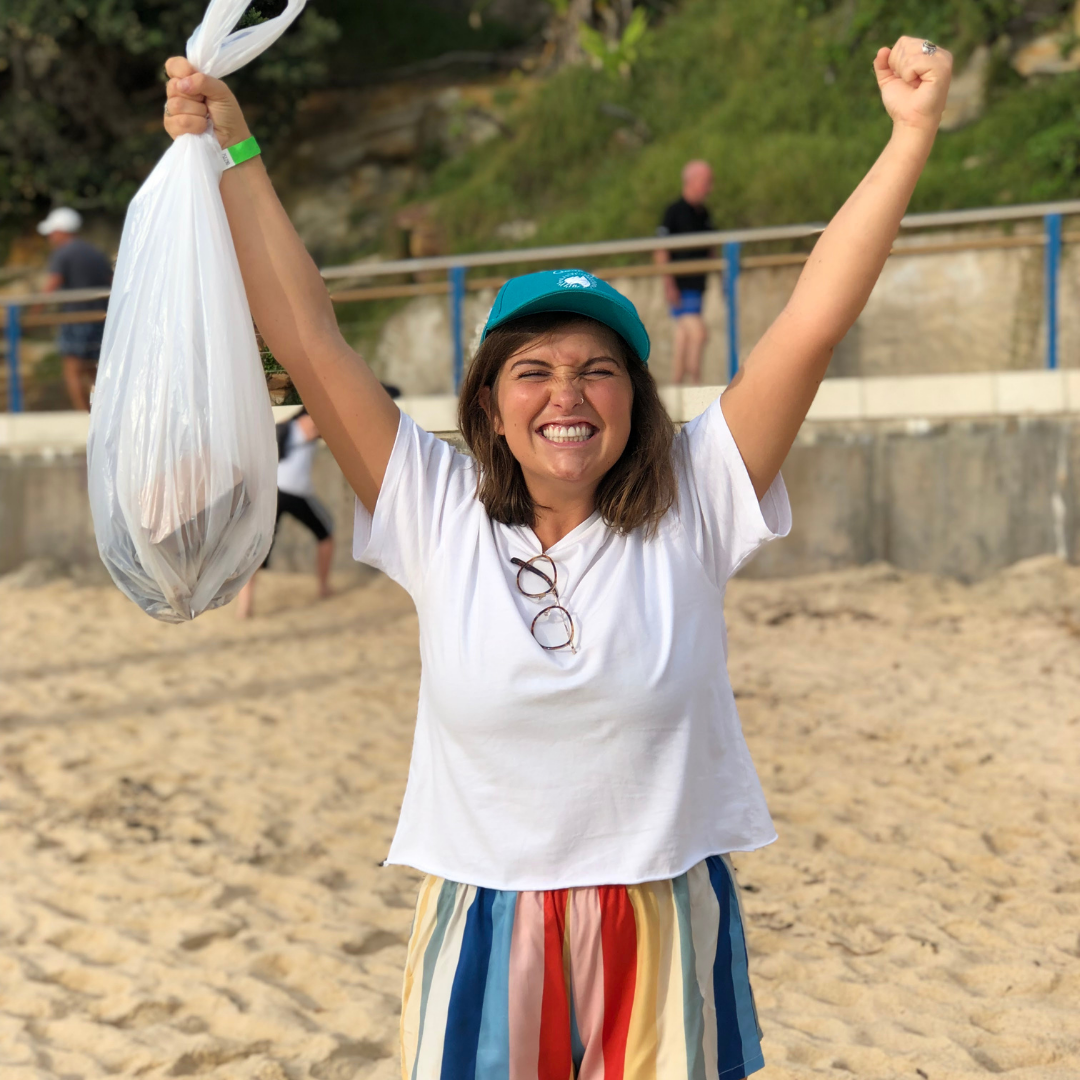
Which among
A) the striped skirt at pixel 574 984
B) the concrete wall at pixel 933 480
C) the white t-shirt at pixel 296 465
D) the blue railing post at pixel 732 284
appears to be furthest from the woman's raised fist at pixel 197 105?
the blue railing post at pixel 732 284

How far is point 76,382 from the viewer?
9531 mm

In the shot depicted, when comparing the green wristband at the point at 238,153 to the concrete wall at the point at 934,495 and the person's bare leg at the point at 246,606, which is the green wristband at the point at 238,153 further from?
the person's bare leg at the point at 246,606

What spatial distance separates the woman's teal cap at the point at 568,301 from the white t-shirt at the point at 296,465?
611 centimetres

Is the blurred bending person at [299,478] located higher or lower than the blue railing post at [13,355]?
lower

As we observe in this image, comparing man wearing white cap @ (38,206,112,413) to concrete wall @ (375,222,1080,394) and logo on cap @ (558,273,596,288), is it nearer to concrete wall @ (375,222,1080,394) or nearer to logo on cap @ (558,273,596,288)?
concrete wall @ (375,222,1080,394)

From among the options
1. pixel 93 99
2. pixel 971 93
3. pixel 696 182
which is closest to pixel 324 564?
pixel 696 182

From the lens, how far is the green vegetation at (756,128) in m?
11.2

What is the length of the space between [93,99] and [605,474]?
1520cm

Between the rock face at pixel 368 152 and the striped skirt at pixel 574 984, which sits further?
the rock face at pixel 368 152

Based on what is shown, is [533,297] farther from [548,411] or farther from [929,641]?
[929,641]

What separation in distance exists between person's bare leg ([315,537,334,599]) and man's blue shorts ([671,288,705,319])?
108 inches

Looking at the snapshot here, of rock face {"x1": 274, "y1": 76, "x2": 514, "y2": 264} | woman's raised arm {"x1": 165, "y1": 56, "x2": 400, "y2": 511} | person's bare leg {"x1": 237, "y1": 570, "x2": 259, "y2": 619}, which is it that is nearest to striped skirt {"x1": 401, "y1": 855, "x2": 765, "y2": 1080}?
woman's raised arm {"x1": 165, "y1": 56, "x2": 400, "y2": 511}

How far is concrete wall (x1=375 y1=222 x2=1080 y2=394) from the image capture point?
356 inches

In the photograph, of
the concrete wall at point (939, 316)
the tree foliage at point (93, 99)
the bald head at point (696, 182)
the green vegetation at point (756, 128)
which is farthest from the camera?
the tree foliage at point (93, 99)
